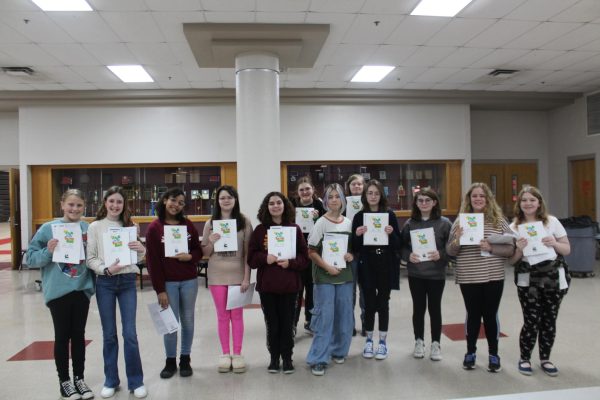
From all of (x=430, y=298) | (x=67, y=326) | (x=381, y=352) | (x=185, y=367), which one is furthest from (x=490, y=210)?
(x=67, y=326)

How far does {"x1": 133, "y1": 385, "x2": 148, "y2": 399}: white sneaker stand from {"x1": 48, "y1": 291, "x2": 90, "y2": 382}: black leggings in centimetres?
43

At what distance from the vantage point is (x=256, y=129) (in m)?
5.76

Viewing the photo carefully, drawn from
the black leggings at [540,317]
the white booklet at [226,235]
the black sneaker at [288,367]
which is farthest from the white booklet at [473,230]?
the white booklet at [226,235]

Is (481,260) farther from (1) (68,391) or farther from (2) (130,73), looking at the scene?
(2) (130,73)

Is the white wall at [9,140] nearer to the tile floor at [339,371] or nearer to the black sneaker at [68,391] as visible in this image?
the tile floor at [339,371]

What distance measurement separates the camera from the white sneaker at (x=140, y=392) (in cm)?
300

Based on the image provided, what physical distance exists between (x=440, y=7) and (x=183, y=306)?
429 centimetres

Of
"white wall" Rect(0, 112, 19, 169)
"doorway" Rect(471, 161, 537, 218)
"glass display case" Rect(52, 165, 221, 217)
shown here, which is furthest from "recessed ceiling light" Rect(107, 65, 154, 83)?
"doorway" Rect(471, 161, 537, 218)

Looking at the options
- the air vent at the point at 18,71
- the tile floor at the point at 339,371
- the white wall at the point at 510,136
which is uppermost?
the air vent at the point at 18,71

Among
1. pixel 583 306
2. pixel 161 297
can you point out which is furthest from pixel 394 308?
pixel 161 297

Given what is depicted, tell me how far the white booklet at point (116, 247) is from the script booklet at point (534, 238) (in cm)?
287

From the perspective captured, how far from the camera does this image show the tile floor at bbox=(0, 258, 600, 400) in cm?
310

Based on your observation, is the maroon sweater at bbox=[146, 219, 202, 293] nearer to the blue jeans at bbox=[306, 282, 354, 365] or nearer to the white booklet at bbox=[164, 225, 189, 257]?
the white booklet at bbox=[164, 225, 189, 257]

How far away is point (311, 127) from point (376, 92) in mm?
1475
